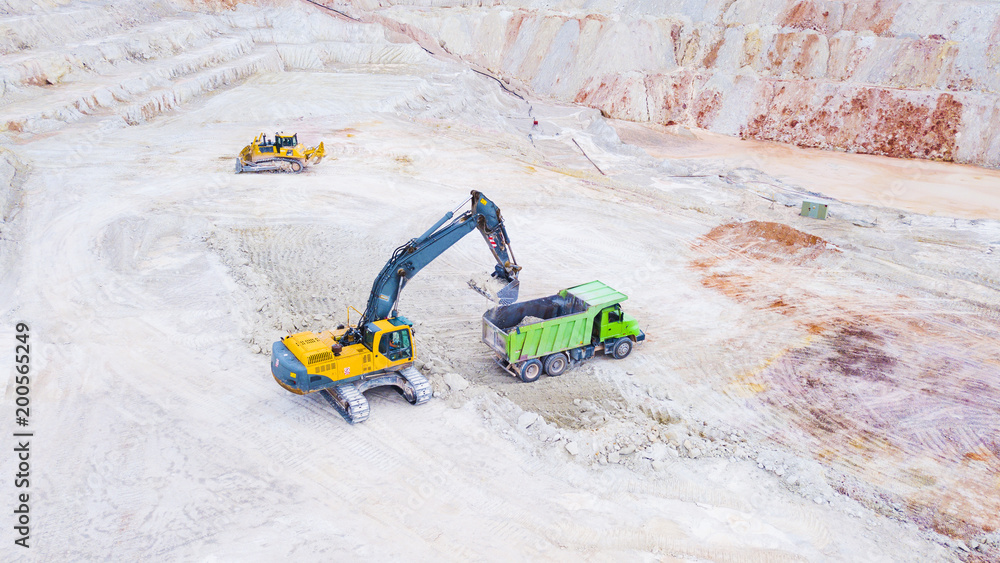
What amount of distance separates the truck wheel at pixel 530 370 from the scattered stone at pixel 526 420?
1.93 metres

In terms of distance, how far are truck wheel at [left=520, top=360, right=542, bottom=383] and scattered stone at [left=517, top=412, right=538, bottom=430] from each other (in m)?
1.93

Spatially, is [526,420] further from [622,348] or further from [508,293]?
[622,348]

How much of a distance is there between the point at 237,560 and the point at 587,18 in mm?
44246

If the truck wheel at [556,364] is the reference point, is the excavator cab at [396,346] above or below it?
above

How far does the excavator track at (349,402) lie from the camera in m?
11.9

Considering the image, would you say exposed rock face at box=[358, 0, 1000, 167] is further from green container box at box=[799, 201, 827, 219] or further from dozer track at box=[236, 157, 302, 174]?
dozer track at box=[236, 157, 302, 174]

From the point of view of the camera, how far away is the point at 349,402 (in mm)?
11984

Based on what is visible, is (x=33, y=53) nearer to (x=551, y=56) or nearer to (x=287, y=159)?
(x=287, y=159)

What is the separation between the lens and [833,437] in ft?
42.1

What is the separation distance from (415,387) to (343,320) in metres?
4.68

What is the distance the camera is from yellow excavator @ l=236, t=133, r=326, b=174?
84.8ft

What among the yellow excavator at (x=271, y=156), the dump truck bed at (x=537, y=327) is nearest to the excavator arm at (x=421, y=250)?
the dump truck bed at (x=537, y=327)

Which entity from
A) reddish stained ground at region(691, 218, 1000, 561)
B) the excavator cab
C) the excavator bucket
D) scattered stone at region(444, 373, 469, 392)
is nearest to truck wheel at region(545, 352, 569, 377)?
the excavator bucket

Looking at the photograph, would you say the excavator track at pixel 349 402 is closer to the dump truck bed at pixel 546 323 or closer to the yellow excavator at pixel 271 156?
the dump truck bed at pixel 546 323
